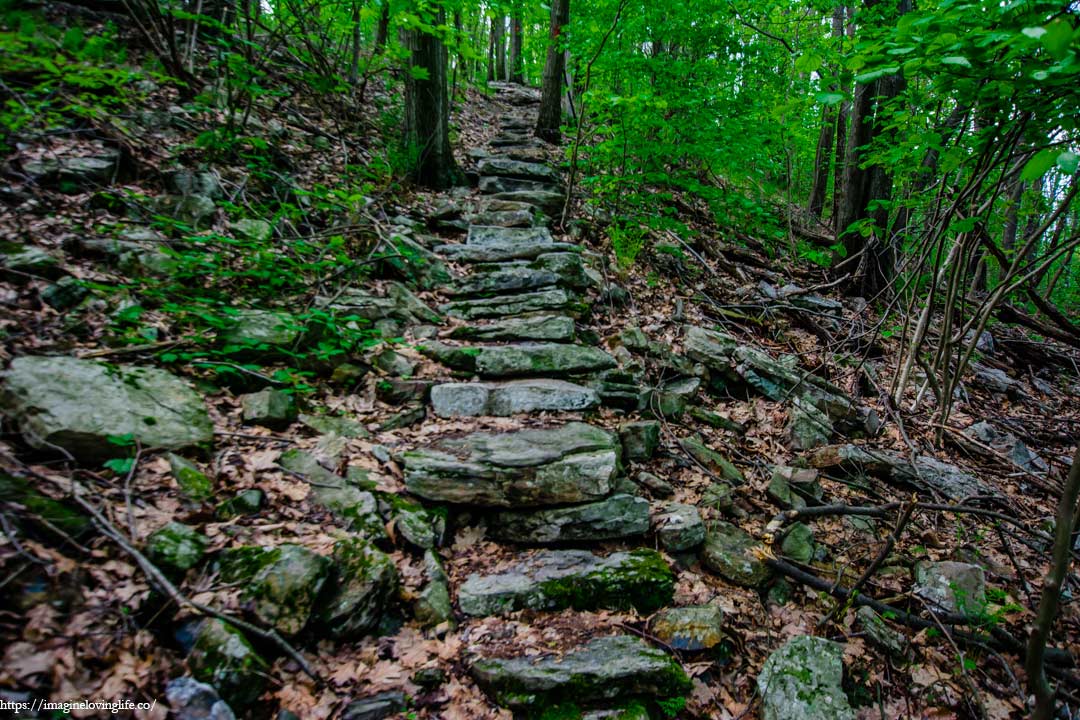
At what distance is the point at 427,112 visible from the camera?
7.56 metres

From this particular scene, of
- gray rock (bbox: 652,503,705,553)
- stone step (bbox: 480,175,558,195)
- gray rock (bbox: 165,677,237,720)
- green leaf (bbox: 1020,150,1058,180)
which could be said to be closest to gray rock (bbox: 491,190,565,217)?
stone step (bbox: 480,175,558,195)

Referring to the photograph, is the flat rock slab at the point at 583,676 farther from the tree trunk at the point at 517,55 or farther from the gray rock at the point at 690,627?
the tree trunk at the point at 517,55

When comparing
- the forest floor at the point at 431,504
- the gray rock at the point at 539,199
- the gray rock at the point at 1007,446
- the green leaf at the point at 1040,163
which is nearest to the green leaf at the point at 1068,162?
the green leaf at the point at 1040,163

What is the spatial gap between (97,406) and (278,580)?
1.38 metres

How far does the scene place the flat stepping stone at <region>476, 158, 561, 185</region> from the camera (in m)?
8.68

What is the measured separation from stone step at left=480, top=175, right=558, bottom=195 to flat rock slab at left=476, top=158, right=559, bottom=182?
12cm

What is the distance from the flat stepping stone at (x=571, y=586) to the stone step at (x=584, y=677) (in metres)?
0.31

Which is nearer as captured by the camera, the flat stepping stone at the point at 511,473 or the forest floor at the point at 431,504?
the forest floor at the point at 431,504

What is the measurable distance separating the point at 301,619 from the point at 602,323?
417 cm

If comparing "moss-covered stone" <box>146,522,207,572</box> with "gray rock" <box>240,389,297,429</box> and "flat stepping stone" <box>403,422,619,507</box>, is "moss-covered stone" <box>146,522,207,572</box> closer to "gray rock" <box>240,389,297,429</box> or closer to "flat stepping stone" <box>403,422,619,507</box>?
"gray rock" <box>240,389,297,429</box>

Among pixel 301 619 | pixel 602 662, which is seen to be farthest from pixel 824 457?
pixel 301 619

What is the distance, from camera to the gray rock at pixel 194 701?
A: 1734 millimetres

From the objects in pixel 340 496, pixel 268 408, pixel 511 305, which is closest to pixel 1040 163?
pixel 340 496

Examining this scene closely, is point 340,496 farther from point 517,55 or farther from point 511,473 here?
point 517,55
